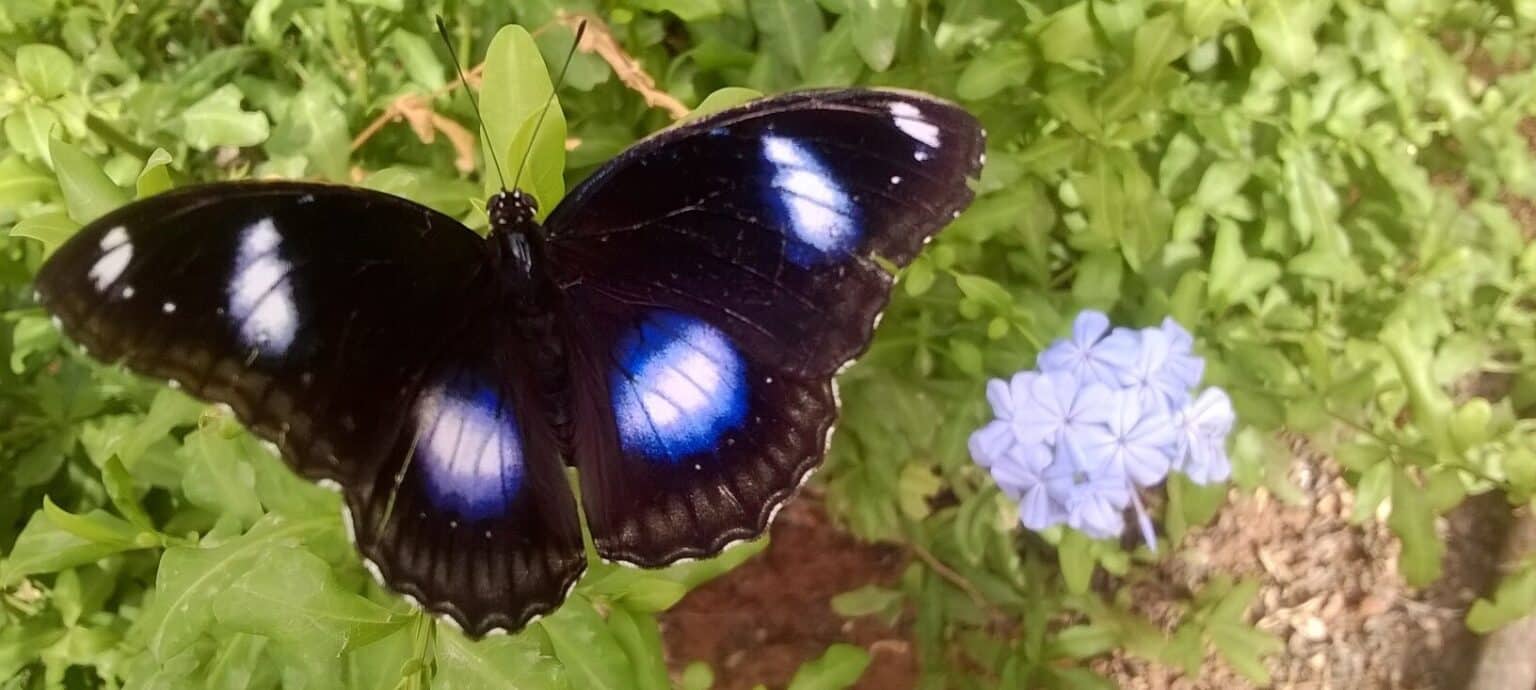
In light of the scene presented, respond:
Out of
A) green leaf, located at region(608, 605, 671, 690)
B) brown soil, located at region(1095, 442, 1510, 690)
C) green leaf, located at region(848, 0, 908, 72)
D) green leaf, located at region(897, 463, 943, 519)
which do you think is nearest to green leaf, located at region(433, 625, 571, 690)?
green leaf, located at region(608, 605, 671, 690)

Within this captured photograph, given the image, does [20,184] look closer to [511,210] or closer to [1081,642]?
[511,210]

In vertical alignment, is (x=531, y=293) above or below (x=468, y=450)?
above

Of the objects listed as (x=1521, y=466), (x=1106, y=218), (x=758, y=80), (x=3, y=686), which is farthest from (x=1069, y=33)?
(x=3, y=686)

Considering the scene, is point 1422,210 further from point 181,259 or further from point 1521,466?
point 181,259

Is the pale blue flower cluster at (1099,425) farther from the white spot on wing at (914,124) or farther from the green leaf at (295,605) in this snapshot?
the green leaf at (295,605)

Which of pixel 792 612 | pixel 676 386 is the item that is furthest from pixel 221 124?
pixel 792 612

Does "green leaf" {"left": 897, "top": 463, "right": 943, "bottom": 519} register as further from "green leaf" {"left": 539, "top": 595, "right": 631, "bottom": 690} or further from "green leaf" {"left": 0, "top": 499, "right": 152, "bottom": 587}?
"green leaf" {"left": 0, "top": 499, "right": 152, "bottom": 587}
